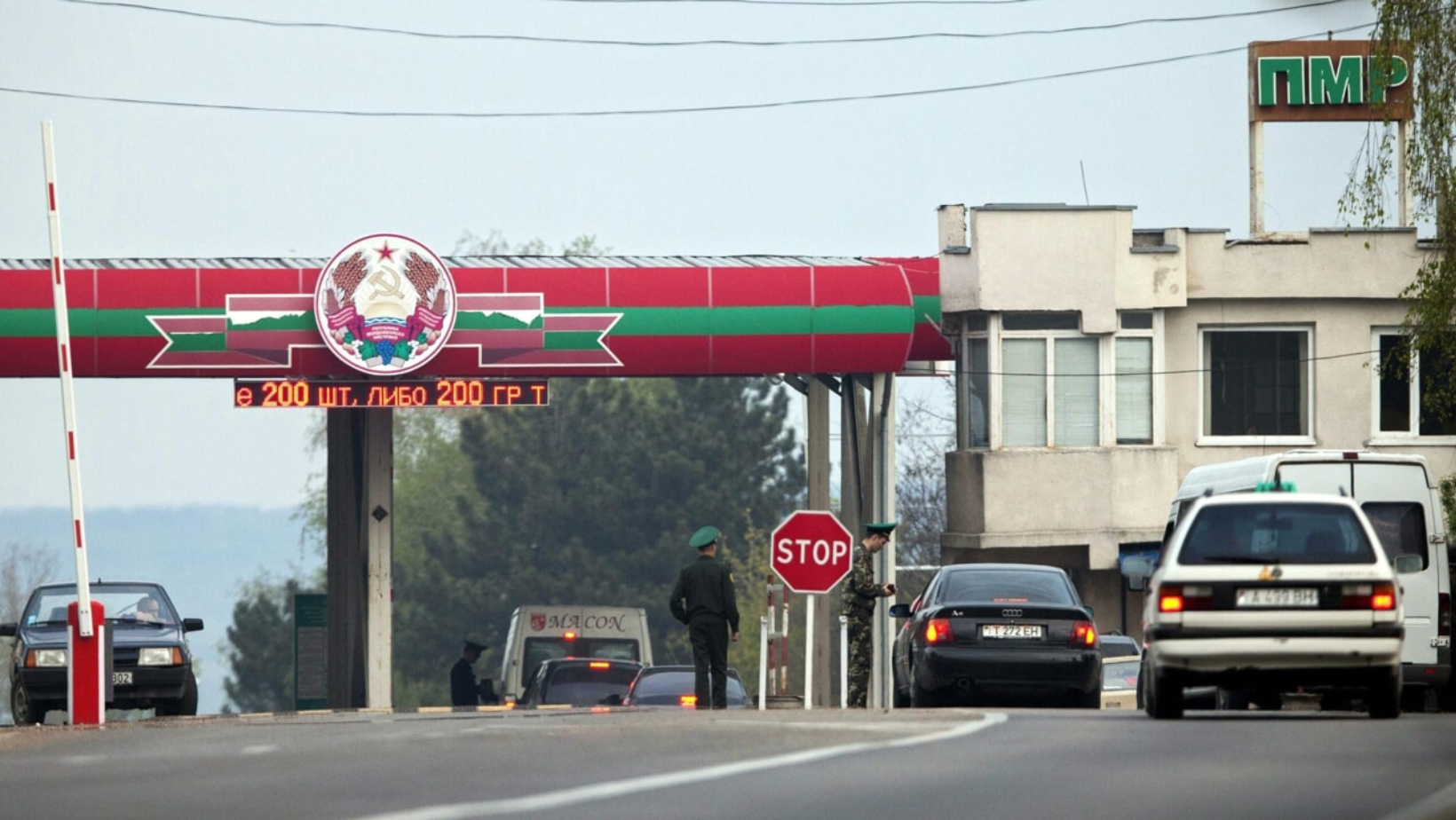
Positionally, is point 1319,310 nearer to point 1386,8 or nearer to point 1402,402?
point 1402,402

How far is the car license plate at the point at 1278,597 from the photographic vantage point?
1673cm

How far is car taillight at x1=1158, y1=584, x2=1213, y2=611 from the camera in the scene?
55.1ft

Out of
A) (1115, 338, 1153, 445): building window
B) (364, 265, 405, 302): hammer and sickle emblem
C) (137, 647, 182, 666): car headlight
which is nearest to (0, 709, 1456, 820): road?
(137, 647, 182, 666): car headlight

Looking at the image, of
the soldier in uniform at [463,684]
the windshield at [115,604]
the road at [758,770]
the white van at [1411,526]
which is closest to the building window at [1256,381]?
the soldier in uniform at [463,684]

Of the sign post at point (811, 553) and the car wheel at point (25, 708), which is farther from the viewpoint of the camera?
the car wheel at point (25, 708)

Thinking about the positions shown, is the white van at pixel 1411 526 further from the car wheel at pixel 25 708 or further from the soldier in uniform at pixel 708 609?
the car wheel at pixel 25 708

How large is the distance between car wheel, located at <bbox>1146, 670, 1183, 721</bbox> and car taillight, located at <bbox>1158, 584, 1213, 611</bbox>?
588 millimetres

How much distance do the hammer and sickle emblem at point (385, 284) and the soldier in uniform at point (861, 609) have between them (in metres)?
10.5

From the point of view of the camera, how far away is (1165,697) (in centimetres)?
1747

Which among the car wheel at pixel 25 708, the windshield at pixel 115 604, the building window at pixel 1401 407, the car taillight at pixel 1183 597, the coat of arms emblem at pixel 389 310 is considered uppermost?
the coat of arms emblem at pixel 389 310

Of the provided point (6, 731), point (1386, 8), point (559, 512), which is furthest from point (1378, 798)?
point (559, 512)

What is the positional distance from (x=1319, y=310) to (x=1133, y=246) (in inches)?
131

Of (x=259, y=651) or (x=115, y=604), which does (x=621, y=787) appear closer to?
(x=115, y=604)

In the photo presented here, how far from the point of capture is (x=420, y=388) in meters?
32.0
